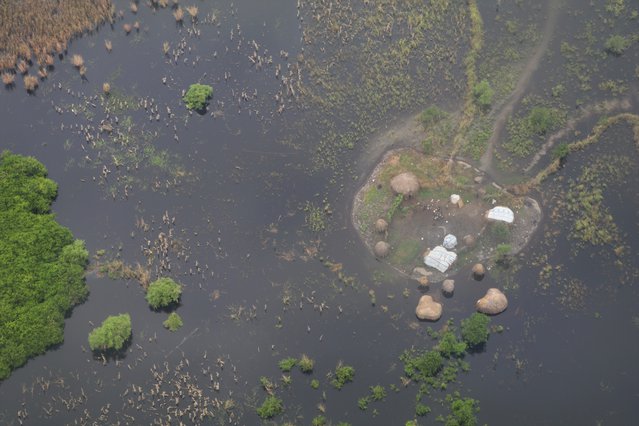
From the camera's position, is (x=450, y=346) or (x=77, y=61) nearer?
(x=450, y=346)

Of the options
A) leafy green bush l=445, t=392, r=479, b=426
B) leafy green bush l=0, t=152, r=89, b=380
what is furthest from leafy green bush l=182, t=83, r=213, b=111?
leafy green bush l=445, t=392, r=479, b=426

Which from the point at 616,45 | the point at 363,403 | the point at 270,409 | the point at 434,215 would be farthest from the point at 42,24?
the point at 616,45

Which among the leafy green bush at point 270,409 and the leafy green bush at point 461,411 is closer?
the leafy green bush at point 461,411

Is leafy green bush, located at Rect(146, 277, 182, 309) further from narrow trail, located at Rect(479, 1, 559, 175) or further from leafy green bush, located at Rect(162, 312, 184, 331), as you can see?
narrow trail, located at Rect(479, 1, 559, 175)

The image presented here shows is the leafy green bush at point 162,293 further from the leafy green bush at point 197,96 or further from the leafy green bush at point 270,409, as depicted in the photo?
the leafy green bush at point 197,96

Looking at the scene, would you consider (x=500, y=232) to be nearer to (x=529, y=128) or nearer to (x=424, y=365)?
(x=529, y=128)

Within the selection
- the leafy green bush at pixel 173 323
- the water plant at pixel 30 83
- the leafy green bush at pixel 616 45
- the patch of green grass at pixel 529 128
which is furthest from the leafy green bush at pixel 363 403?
the water plant at pixel 30 83

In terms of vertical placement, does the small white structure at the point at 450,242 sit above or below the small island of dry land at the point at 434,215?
below
